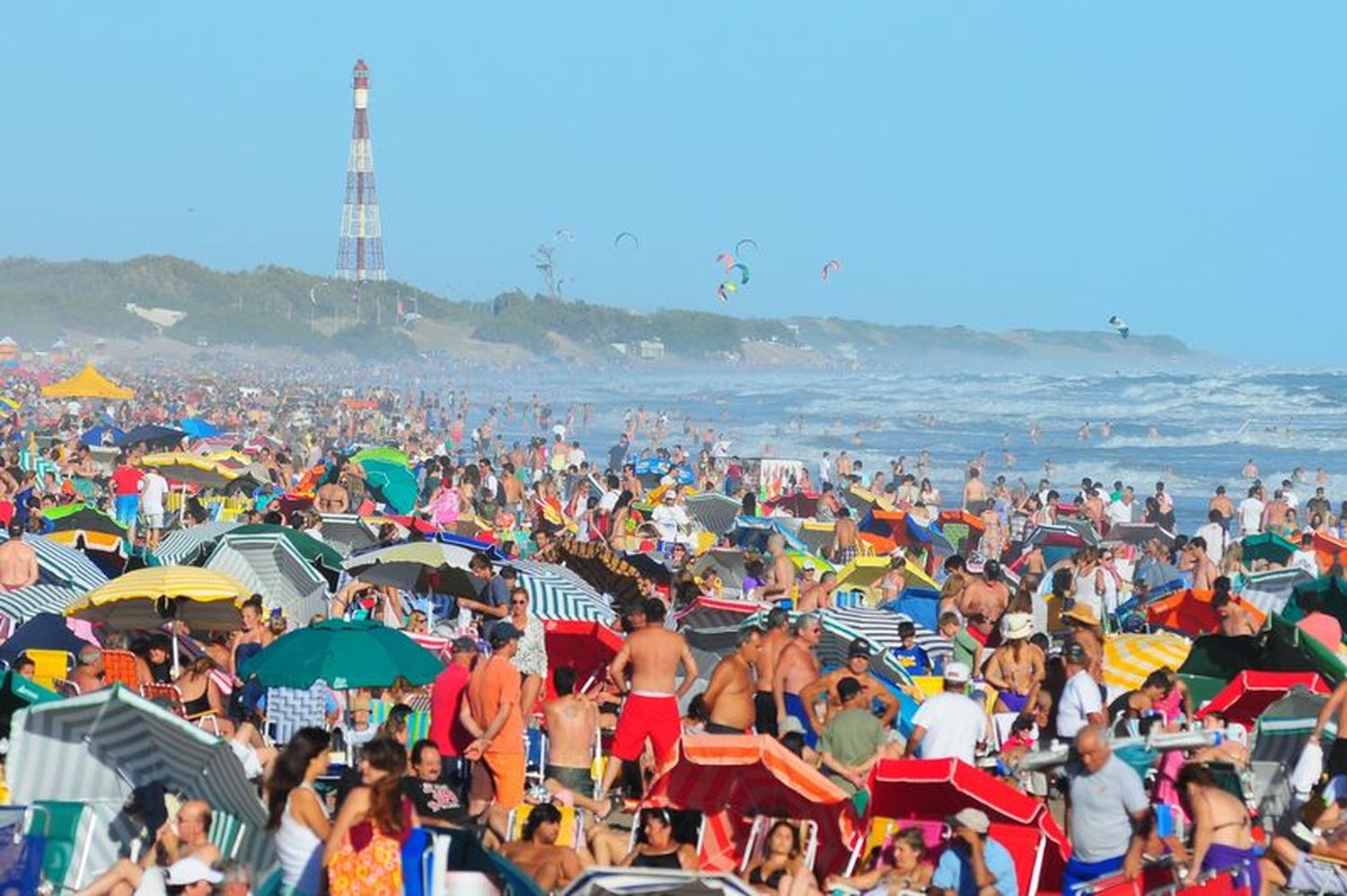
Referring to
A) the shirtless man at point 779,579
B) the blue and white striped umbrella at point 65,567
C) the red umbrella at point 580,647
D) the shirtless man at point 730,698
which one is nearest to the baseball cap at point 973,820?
the shirtless man at point 730,698

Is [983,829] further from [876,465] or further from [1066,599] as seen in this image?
[876,465]

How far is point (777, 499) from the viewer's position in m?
23.4

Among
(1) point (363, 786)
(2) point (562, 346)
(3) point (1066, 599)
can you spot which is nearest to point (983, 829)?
(1) point (363, 786)

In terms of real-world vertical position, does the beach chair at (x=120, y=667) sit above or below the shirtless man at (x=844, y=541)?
above

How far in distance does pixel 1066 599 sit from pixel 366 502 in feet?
22.5

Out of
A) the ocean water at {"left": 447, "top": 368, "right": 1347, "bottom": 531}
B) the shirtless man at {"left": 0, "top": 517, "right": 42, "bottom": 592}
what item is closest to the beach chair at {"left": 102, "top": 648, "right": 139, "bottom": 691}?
the shirtless man at {"left": 0, "top": 517, "right": 42, "bottom": 592}

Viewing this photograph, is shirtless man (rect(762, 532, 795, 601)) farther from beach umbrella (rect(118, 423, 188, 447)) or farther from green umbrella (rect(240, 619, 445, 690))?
beach umbrella (rect(118, 423, 188, 447))

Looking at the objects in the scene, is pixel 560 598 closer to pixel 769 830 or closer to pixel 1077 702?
pixel 1077 702

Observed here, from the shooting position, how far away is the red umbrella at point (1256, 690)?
10133 millimetres

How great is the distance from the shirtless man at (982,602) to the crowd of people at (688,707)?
0.07ft

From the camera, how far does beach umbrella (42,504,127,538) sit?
53.7 feet

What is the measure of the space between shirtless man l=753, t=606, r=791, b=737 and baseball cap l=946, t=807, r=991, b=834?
8.60ft

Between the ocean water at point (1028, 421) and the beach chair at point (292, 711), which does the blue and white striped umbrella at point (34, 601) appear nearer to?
the beach chair at point (292, 711)

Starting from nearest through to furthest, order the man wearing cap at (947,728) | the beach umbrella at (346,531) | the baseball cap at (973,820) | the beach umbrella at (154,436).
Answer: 1. the baseball cap at (973,820)
2. the man wearing cap at (947,728)
3. the beach umbrella at (346,531)
4. the beach umbrella at (154,436)
